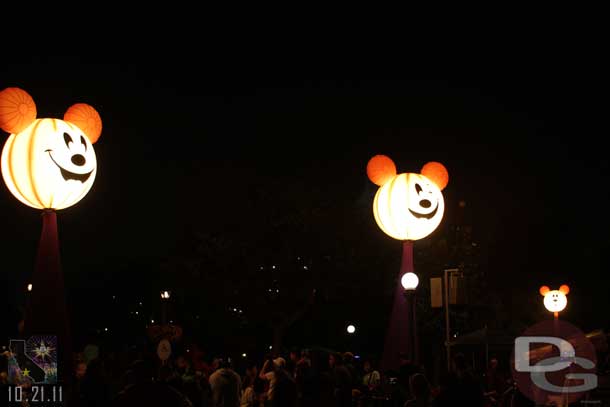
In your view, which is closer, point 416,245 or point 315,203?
point 416,245

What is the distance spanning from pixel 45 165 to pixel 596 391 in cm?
1111

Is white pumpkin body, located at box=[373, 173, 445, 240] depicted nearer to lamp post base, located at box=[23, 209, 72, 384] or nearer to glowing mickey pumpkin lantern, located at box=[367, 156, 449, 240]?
glowing mickey pumpkin lantern, located at box=[367, 156, 449, 240]

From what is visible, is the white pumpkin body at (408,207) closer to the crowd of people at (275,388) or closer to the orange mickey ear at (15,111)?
the crowd of people at (275,388)

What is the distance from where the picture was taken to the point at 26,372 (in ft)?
33.6

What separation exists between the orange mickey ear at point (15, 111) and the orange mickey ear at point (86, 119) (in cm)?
67

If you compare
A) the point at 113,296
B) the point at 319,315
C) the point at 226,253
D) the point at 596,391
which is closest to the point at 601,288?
the point at 319,315

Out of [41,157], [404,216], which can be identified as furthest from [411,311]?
[41,157]

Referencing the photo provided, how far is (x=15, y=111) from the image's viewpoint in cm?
1135

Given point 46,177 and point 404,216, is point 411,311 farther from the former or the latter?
point 46,177

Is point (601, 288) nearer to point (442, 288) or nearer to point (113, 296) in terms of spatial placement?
point (442, 288)

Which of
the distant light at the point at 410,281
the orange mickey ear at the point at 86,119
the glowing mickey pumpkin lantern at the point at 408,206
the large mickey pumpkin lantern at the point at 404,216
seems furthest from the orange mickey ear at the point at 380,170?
the orange mickey ear at the point at 86,119

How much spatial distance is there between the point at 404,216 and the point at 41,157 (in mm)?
6595

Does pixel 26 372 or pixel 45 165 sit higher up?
pixel 45 165

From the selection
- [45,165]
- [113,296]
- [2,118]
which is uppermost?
[2,118]
